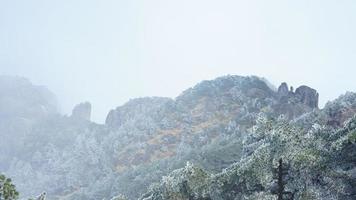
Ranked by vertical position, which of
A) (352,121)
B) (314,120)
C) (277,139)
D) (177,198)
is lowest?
(177,198)

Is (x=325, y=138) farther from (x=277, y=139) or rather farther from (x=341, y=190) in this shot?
(x=277, y=139)

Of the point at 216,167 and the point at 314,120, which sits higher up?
the point at 314,120

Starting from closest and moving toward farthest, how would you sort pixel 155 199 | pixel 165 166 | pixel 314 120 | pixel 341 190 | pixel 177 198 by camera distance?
pixel 177 198 → pixel 341 190 → pixel 155 199 → pixel 314 120 → pixel 165 166

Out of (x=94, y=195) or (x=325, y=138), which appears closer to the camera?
(x=325, y=138)

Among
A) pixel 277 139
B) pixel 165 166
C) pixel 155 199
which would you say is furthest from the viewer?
pixel 165 166

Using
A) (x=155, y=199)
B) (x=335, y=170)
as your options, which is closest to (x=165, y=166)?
(x=155, y=199)

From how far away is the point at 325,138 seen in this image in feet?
257

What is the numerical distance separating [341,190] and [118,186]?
128m

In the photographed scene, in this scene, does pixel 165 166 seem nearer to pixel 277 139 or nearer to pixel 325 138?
pixel 325 138

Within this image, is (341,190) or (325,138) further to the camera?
(325,138)

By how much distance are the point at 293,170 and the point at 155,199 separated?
25.0 m

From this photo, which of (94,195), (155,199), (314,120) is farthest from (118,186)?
(155,199)

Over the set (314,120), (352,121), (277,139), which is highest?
(314,120)

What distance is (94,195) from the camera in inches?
7470
